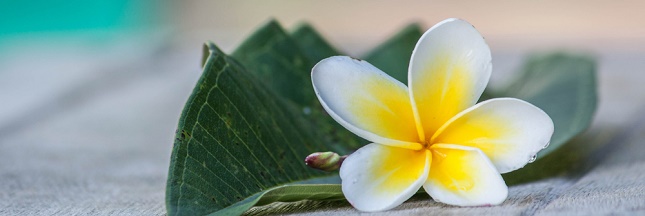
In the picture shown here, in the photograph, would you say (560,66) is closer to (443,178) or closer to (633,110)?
(633,110)

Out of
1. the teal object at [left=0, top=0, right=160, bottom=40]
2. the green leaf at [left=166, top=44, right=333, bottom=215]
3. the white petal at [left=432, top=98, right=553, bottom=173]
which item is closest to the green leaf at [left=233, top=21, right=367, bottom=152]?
the green leaf at [left=166, top=44, right=333, bottom=215]

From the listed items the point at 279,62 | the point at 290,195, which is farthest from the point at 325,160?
the point at 279,62

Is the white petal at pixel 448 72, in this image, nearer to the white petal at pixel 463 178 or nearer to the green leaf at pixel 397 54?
the white petal at pixel 463 178

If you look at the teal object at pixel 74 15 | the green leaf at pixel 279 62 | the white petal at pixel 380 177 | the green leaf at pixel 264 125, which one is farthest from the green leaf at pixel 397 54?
the teal object at pixel 74 15

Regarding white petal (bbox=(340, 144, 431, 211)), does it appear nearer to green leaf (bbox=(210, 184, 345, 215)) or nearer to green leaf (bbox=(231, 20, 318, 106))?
green leaf (bbox=(210, 184, 345, 215))

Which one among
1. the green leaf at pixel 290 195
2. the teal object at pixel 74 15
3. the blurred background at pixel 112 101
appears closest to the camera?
the green leaf at pixel 290 195

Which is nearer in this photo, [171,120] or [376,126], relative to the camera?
[376,126]

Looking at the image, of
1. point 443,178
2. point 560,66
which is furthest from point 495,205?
point 560,66
